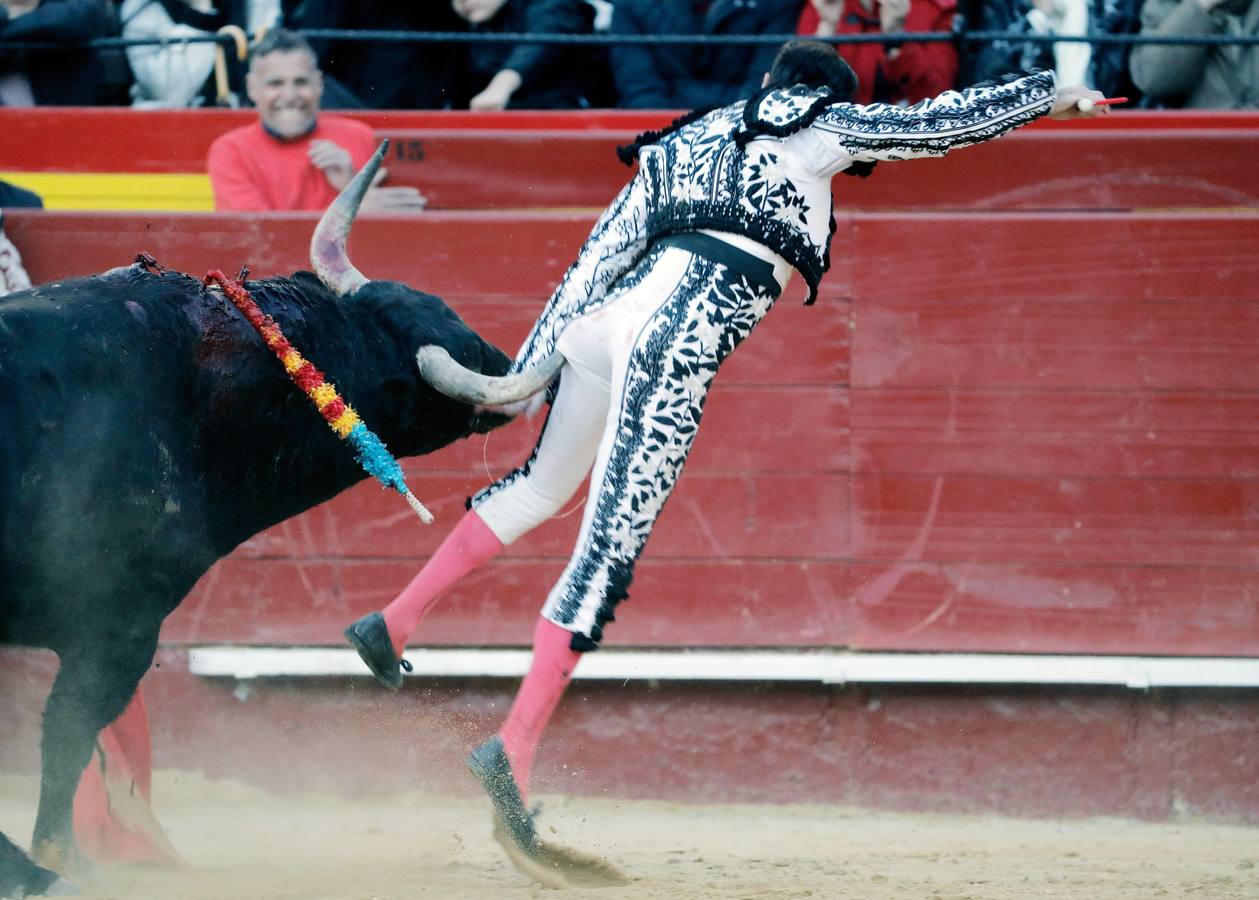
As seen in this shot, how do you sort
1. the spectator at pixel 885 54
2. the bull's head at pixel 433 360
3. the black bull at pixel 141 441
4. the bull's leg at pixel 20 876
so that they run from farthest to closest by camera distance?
the spectator at pixel 885 54 → the bull's head at pixel 433 360 → the black bull at pixel 141 441 → the bull's leg at pixel 20 876

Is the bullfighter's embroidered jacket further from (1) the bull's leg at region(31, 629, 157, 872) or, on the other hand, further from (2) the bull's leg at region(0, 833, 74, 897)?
(2) the bull's leg at region(0, 833, 74, 897)

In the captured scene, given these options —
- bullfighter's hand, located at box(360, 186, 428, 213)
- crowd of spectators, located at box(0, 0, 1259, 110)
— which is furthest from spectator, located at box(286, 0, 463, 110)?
bullfighter's hand, located at box(360, 186, 428, 213)

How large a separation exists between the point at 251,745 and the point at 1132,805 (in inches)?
86.5

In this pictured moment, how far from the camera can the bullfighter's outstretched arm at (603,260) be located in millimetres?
3668

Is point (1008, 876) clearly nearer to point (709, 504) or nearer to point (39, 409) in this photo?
point (709, 504)

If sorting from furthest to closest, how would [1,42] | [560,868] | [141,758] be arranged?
[1,42], [141,758], [560,868]

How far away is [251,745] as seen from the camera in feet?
15.9

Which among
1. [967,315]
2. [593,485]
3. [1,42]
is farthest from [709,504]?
[1,42]

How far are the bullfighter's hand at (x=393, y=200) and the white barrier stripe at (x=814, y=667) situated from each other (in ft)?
3.65

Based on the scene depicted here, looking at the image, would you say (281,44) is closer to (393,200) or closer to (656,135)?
(393,200)

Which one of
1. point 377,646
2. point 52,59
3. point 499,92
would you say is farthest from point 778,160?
point 52,59

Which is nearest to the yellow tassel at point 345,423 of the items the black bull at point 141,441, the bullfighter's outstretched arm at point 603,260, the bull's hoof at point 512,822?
the black bull at point 141,441

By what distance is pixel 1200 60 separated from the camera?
17.2 feet

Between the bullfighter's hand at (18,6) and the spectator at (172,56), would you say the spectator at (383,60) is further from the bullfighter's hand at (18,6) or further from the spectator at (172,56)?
the bullfighter's hand at (18,6)
